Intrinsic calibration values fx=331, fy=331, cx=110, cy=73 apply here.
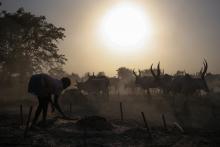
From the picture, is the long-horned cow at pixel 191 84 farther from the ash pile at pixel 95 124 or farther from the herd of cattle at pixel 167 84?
the ash pile at pixel 95 124

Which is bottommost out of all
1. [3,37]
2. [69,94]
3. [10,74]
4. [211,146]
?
[211,146]

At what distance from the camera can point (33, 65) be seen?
43969mm

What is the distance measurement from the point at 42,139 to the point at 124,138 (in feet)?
9.83

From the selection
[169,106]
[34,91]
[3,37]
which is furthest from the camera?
[3,37]

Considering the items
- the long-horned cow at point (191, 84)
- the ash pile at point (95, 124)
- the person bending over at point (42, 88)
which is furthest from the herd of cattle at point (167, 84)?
the person bending over at point (42, 88)

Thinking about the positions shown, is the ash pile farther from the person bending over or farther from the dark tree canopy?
the dark tree canopy

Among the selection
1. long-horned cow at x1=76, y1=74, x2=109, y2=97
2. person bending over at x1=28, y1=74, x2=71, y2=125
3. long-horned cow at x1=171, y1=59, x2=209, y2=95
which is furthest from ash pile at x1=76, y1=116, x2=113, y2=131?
long-horned cow at x1=76, y1=74, x2=109, y2=97

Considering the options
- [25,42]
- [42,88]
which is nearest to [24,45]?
[25,42]

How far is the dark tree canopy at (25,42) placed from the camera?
41.9m

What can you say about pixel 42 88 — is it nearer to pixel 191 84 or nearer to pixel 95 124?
pixel 95 124

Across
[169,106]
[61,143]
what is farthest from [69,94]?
[61,143]

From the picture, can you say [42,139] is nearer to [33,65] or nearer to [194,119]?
[194,119]

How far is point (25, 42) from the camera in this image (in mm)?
43656

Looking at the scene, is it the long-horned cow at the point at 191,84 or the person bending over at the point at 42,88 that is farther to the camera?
the long-horned cow at the point at 191,84
